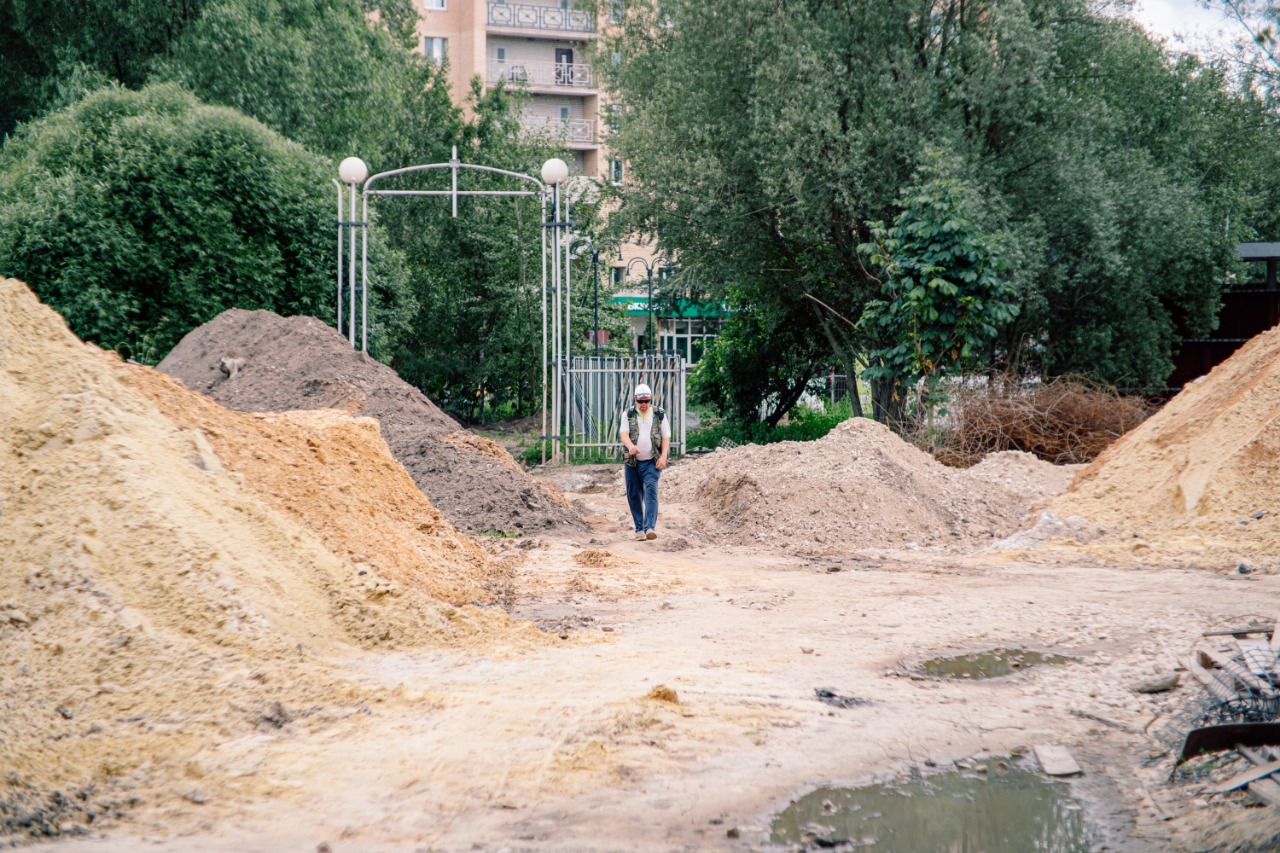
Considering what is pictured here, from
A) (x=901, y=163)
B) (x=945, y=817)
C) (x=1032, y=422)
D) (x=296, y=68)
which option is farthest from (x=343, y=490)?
(x=296, y=68)

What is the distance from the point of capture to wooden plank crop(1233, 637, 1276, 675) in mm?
5672

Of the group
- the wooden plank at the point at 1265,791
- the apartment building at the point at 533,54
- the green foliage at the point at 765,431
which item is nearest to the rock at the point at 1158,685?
the wooden plank at the point at 1265,791

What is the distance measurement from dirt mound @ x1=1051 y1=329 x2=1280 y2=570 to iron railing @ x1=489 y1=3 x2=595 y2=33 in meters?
34.6

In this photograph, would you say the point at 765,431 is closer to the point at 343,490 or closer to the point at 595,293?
the point at 595,293

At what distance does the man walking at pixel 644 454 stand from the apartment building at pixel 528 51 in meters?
30.8

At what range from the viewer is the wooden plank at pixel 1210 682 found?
18.4 ft

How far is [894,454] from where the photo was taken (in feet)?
45.9

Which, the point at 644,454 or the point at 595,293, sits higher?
the point at 595,293

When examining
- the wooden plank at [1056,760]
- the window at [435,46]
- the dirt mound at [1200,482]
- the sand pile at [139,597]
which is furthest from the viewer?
the window at [435,46]

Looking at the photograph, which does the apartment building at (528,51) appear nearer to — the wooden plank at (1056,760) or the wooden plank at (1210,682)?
the wooden plank at (1210,682)

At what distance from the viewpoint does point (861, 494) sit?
42.1ft

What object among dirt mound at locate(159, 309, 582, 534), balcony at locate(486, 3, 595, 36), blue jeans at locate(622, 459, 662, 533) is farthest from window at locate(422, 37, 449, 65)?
blue jeans at locate(622, 459, 662, 533)

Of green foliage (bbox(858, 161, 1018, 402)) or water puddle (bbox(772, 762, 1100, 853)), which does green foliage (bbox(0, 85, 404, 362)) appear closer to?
green foliage (bbox(858, 161, 1018, 402))

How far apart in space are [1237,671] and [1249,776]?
1.26m
